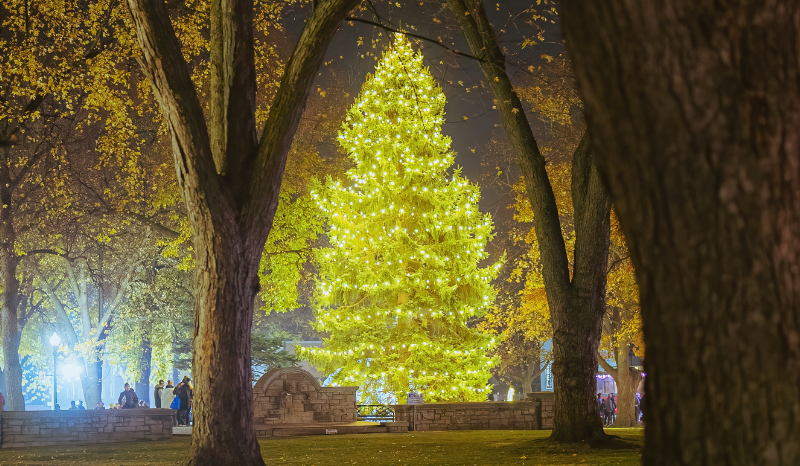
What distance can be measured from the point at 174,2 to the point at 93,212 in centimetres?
931

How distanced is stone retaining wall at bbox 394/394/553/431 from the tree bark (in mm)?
6438

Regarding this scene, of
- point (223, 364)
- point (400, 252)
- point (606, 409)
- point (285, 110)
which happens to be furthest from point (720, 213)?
point (606, 409)

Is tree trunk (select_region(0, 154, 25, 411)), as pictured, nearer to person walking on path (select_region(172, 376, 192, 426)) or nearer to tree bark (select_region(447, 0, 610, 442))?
person walking on path (select_region(172, 376, 192, 426))

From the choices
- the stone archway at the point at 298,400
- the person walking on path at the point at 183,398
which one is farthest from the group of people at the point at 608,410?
the person walking on path at the point at 183,398

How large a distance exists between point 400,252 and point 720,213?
21.7 m

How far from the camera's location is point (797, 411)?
2352 mm

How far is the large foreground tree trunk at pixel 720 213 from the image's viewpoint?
2.33m

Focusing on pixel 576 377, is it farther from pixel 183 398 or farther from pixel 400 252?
pixel 183 398

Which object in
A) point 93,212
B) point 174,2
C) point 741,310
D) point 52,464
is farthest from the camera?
point 93,212

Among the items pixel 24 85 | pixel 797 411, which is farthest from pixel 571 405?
pixel 24 85

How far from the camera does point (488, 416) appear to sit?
18.0 m

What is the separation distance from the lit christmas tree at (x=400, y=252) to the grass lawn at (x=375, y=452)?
777 cm

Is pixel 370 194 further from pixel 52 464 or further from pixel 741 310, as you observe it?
pixel 741 310

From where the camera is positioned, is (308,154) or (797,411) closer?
(797,411)
